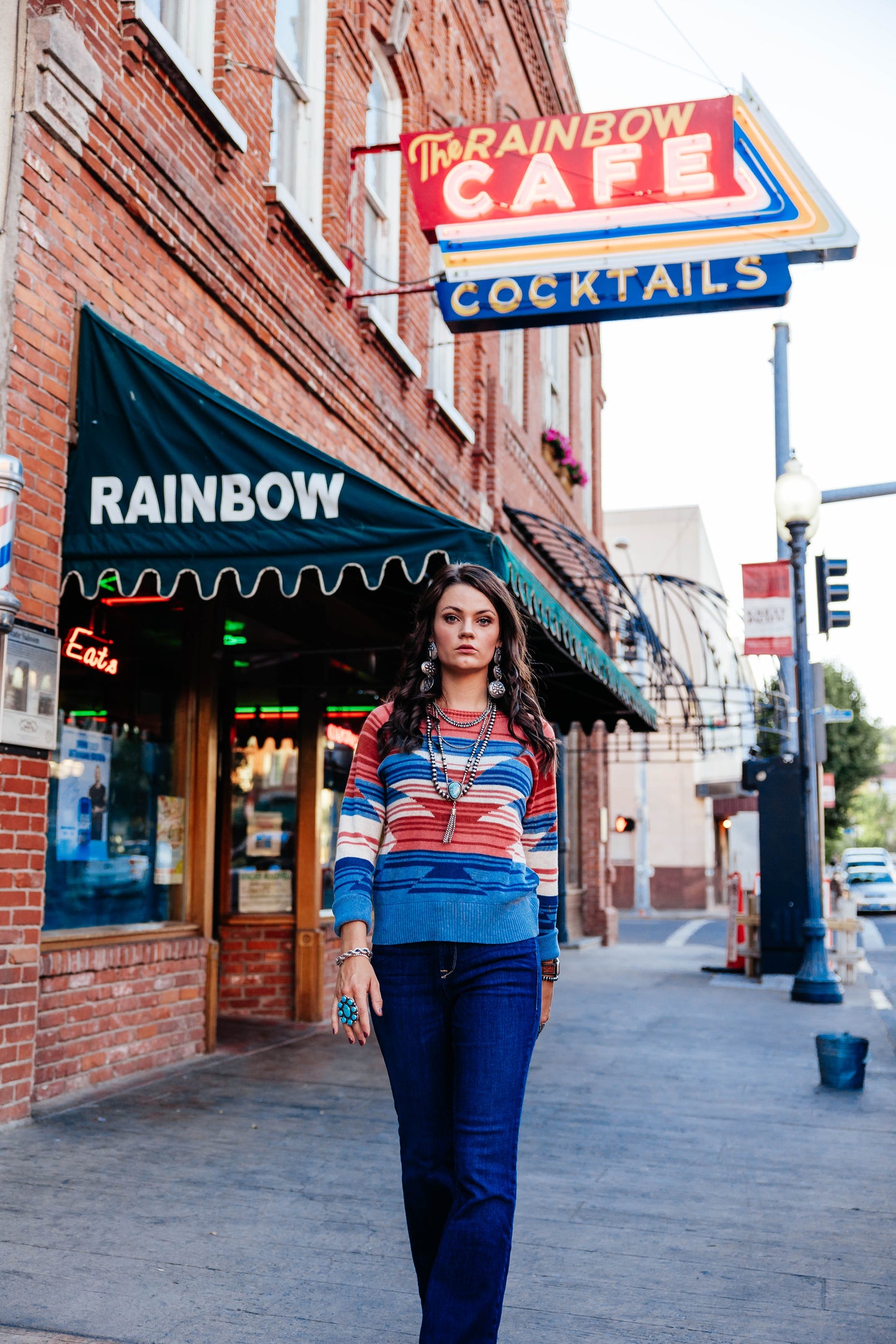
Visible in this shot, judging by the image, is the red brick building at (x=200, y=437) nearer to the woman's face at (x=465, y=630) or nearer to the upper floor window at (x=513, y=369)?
the woman's face at (x=465, y=630)

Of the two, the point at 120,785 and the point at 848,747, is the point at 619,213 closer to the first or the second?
the point at 120,785

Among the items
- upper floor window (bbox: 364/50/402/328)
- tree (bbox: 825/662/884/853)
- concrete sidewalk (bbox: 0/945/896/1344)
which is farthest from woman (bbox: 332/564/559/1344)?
tree (bbox: 825/662/884/853)

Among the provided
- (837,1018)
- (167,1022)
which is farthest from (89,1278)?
(837,1018)

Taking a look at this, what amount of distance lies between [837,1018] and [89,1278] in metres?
8.35

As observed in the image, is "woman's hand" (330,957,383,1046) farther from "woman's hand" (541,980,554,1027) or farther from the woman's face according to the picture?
the woman's face

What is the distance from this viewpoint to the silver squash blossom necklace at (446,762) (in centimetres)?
286

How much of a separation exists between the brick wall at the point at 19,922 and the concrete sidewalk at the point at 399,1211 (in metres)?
0.25

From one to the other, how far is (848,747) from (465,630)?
1533 inches

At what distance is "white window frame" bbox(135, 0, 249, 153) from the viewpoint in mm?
6602

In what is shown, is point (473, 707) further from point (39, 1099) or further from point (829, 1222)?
point (39, 1099)

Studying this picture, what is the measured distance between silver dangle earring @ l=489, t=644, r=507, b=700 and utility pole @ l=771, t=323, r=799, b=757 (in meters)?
13.2

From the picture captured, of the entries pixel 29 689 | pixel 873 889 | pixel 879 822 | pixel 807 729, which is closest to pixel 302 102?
pixel 29 689

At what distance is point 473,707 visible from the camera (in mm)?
3043

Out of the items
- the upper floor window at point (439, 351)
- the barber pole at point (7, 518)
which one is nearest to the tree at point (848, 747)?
the upper floor window at point (439, 351)
